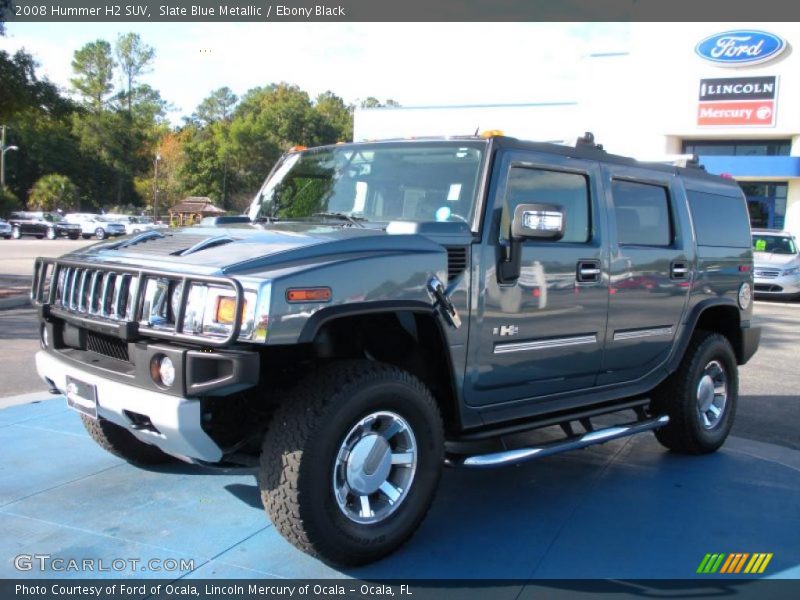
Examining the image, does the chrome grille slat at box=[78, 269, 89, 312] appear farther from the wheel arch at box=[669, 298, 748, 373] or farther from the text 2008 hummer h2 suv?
the wheel arch at box=[669, 298, 748, 373]

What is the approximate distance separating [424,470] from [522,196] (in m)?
1.61

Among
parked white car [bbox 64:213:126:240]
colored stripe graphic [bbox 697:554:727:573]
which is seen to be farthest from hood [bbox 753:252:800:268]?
parked white car [bbox 64:213:126:240]

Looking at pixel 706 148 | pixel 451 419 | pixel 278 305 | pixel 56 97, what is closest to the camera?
pixel 278 305

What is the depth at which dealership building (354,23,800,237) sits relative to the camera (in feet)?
85.1

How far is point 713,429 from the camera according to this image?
587 centimetres

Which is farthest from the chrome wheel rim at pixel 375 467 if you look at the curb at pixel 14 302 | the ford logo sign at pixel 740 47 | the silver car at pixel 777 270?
the ford logo sign at pixel 740 47

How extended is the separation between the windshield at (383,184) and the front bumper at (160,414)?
5.03 ft

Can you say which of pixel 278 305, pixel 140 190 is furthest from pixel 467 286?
pixel 140 190

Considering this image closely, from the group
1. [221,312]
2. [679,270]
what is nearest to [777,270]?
[679,270]

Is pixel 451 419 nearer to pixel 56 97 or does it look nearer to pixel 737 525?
pixel 737 525

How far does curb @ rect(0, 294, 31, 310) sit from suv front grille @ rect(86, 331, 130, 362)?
1043cm

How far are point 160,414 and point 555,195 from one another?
255 cm

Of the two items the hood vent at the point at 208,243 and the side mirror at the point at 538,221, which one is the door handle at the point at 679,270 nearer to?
the side mirror at the point at 538,221

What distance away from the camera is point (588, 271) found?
4684 mm
